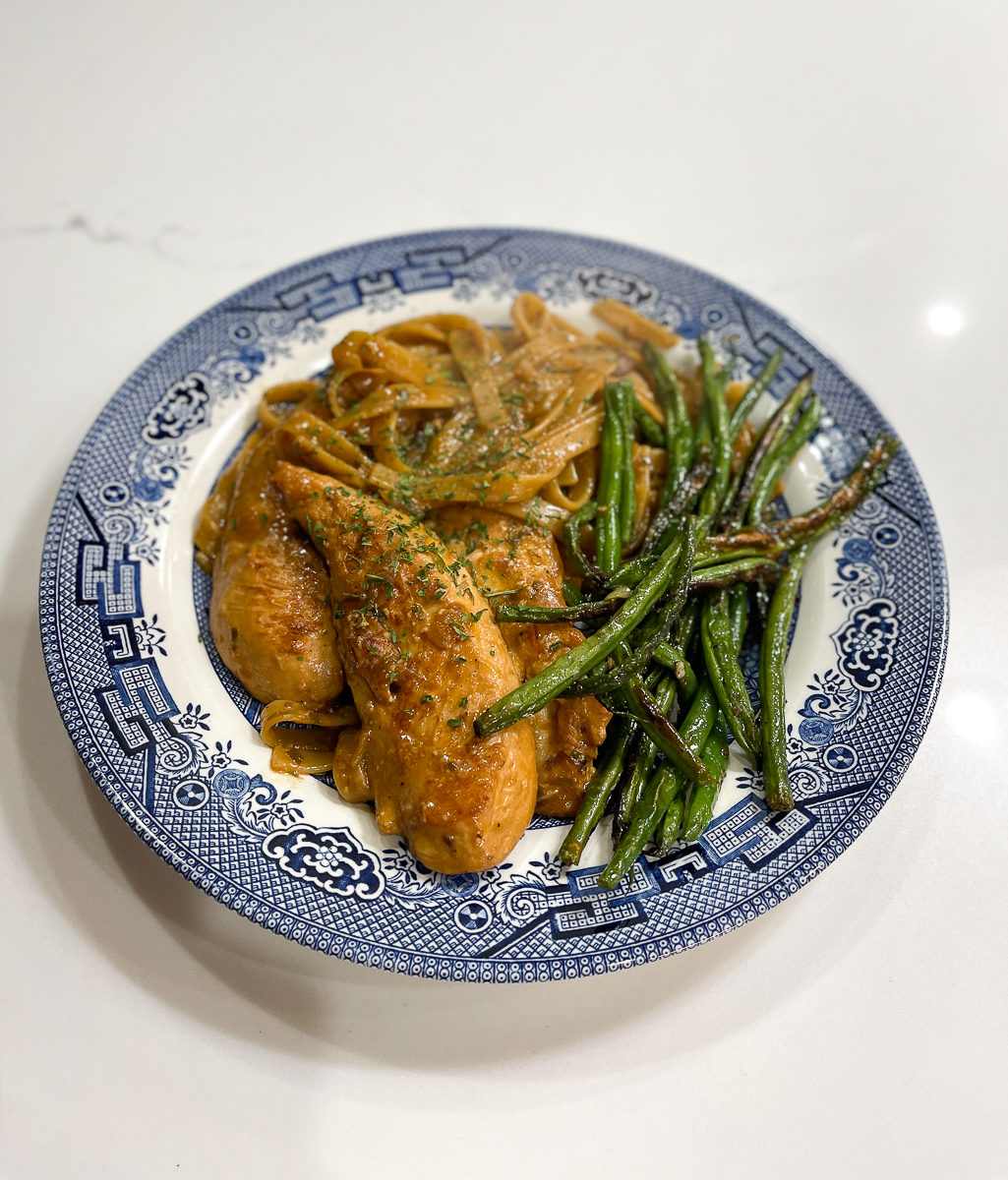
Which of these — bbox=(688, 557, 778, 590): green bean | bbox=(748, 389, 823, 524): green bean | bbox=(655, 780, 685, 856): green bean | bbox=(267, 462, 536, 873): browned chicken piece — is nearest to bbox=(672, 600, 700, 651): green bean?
bbox=(688, 557, 778, 590): green bean

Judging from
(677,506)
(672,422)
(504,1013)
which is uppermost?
(672,422)

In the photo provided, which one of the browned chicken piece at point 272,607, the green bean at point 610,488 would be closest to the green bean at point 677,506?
the green bean at point 610,488

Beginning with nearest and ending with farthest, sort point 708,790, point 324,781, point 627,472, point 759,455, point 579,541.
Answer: point 708,790 → point 324,781 → point 579,541 → point 627,472 → point 759,455

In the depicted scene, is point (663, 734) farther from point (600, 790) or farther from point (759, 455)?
point (759, 455)

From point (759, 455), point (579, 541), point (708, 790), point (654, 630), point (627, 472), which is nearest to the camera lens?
point (708, 790)

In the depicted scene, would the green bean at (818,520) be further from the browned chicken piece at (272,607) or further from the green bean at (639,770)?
the browned chicken piece at (272,607)

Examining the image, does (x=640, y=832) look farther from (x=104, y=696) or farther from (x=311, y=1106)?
(x=104, y=696)

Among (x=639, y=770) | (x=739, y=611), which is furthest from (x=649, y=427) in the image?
(x=639, y=770)
